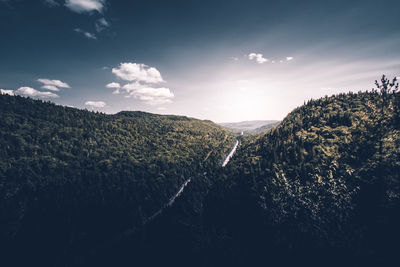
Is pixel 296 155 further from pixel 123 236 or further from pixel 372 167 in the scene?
pixel 123 236

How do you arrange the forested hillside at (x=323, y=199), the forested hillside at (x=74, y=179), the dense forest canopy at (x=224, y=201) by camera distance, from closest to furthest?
the forested hillside at (x=323, y=199) → the dense forest canopy at (x=224, y=201) → the forested hillside at (x=74, y=179)

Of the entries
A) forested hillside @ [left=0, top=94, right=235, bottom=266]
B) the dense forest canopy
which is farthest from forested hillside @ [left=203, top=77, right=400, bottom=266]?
forested hillside @ [left=0, top=94, right=235, bottom=266]

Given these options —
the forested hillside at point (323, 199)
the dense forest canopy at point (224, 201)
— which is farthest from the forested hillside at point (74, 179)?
the forested hillside at point (323, 199)

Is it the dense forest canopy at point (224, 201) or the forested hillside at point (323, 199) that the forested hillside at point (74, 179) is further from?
the forested hillside at point (323, 199)

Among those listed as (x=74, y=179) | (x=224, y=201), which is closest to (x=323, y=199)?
(x=224, y=201)

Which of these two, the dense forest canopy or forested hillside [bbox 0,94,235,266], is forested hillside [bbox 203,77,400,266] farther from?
forested hillside [bbox 0,94,235,266]

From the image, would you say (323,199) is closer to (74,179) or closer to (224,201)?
(224,201)
